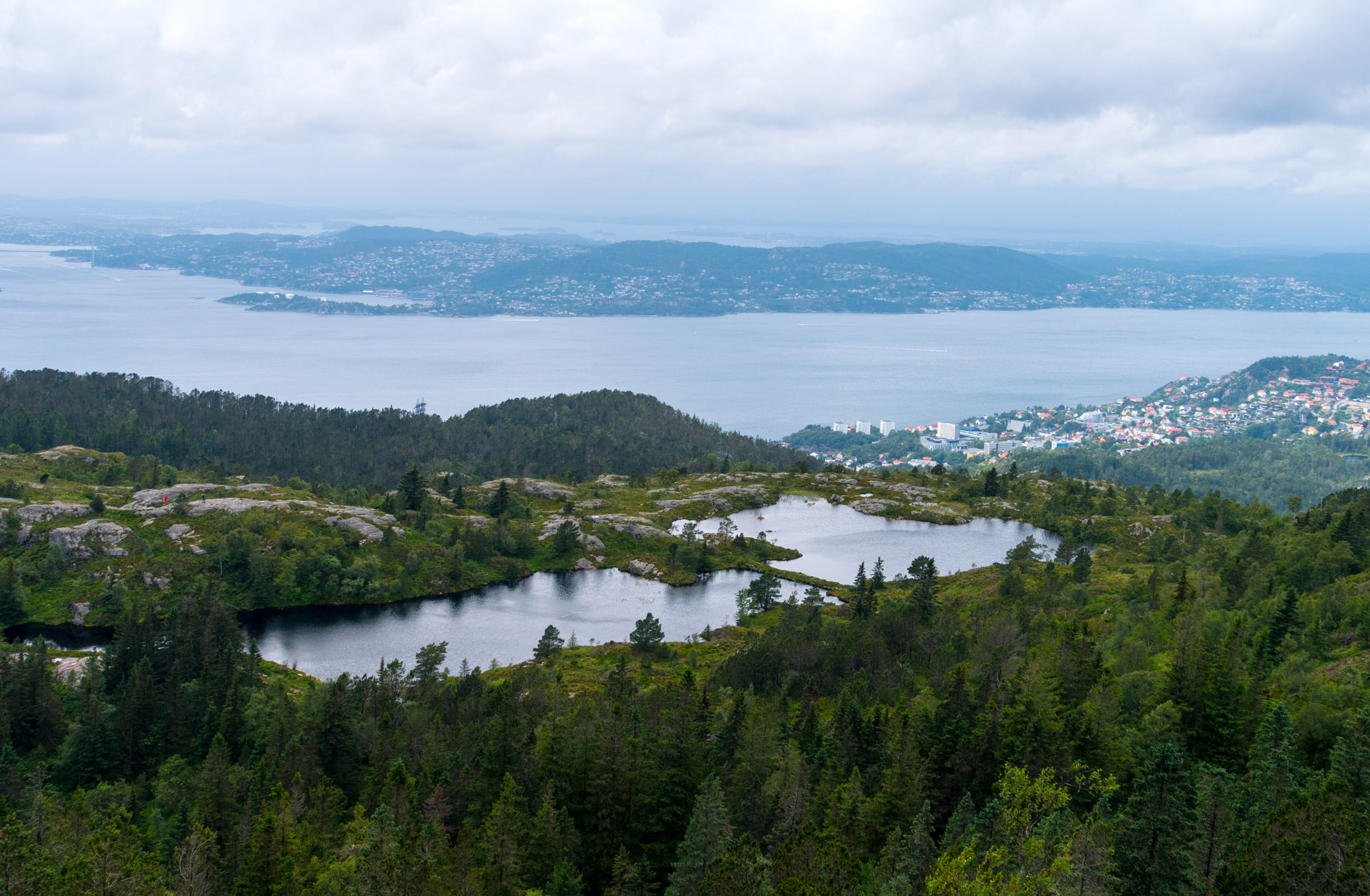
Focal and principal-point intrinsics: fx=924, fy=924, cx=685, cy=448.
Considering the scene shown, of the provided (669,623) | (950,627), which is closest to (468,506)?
(669,623)

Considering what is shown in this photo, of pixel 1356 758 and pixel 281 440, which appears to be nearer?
pixel 1356 758

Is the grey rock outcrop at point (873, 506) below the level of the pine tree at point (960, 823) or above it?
below

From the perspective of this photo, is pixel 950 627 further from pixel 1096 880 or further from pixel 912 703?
pixel 1096 880

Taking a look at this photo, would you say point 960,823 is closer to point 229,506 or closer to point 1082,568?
point 1082,568

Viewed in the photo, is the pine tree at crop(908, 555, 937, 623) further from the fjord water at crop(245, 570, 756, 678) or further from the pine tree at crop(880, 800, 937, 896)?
the pine tree at crop(880, 800, 937, 896)

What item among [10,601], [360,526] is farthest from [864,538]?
Answer: [10,601]

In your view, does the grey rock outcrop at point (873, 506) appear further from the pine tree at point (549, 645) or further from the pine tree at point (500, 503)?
the pine tree at point (549, 645)

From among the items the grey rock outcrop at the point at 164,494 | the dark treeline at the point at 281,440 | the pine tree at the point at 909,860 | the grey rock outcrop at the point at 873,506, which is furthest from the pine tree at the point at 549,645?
the dark treeline at the point at 281,440
